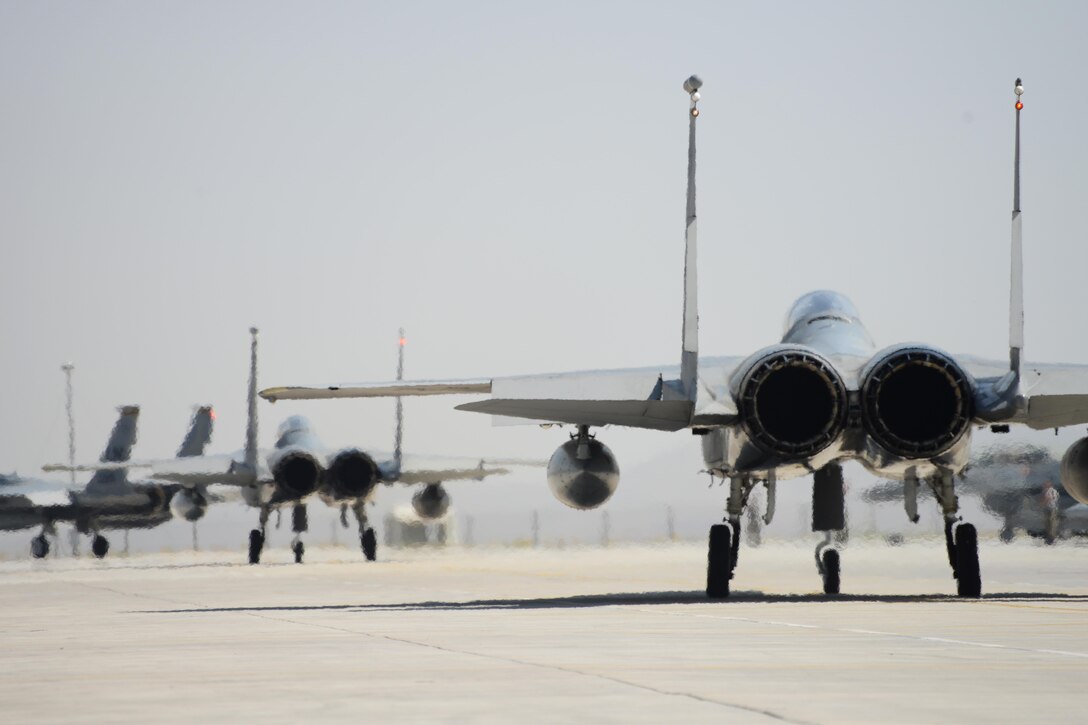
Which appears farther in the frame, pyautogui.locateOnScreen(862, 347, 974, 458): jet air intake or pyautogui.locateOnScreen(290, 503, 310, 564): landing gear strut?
pyautogui.locateOnScreen(290, 503, 310, 564): landing gear strut

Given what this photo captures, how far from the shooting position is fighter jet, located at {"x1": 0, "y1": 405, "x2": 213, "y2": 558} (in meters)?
56.8

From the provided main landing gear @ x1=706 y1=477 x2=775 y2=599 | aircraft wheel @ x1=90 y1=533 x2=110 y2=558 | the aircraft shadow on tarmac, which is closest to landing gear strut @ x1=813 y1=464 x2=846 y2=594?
the aircraft shadow on tarmac

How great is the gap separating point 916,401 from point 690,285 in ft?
8.31

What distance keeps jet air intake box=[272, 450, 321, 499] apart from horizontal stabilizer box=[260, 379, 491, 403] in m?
19.2

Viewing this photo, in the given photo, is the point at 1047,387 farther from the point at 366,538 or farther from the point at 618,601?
the point at 366,538

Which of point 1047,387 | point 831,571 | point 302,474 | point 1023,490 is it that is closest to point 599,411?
point 831,571

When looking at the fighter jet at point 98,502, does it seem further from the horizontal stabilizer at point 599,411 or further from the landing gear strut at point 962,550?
the landing gear strut at point 962,550

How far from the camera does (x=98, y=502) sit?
189ft

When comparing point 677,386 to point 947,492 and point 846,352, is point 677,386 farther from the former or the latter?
point 947,492

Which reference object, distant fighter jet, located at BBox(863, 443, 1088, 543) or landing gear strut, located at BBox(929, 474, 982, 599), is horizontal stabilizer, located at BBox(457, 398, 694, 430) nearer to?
landing gear strut, located at BBox(929, 474, 982, 599)

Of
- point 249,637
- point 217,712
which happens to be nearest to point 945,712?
point 217,712

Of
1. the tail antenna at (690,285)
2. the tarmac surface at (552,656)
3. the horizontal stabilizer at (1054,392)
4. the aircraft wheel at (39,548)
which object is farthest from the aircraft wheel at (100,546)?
the horizontal stabilizer at (1054,392)

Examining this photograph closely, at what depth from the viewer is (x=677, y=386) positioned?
55.6ft

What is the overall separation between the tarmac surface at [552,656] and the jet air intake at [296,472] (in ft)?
52.5
